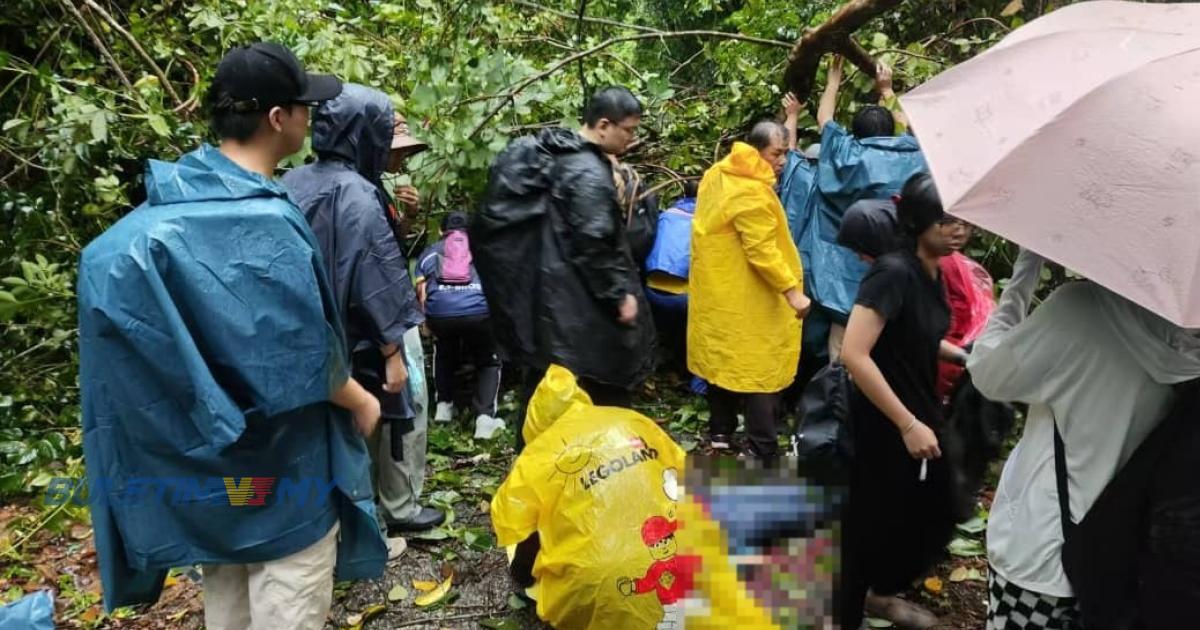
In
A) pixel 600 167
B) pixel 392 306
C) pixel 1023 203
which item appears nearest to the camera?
pixel 1023 203

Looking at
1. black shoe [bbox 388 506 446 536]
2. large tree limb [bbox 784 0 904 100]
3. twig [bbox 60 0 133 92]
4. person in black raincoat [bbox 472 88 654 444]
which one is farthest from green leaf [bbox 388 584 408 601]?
large tree limb [bbox 784 0 904 100]

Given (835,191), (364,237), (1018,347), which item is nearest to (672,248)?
(835,191)

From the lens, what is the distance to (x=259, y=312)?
5.50ft

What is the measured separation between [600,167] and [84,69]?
3.51m

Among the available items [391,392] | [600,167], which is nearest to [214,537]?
[391,392]

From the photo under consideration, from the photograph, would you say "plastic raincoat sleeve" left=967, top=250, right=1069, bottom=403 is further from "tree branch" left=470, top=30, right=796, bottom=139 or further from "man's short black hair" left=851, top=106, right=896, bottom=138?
"tree branch" left=470, top=30, right=796, bottom=139

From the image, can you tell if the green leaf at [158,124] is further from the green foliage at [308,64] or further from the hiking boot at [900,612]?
the hiking boot at [900,612]

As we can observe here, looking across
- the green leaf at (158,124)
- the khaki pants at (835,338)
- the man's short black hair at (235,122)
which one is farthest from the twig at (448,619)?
the green leaf at (158,124)

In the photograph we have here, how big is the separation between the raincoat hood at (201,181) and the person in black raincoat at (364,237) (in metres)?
0.83

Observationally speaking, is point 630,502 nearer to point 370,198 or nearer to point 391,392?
point 391,392

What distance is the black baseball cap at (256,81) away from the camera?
1826 mm

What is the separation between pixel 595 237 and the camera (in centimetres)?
293

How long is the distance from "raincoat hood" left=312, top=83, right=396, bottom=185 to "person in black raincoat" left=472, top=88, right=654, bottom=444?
48 centimetres

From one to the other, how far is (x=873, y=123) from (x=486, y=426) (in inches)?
104
